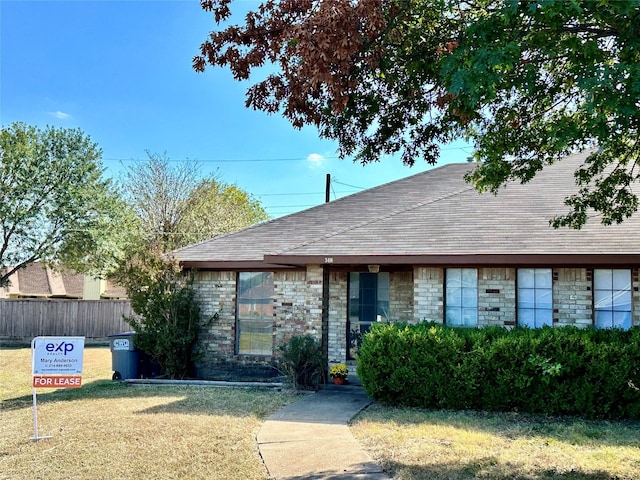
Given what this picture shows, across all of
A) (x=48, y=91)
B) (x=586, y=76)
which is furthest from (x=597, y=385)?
(x=48, y=91)

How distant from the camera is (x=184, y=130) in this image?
24422mm

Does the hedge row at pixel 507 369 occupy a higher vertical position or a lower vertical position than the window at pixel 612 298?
lower

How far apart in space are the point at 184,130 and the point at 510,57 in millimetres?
21111

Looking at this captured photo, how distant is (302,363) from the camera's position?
11.2 metres

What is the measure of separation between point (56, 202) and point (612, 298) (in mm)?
21737

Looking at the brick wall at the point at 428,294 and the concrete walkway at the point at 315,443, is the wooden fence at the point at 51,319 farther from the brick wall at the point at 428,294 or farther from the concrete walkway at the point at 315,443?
the concrete walkway at the point at 315,443

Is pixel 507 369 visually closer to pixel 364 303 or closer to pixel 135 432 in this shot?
pixel 364 303

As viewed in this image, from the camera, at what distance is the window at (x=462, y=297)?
11.0 m

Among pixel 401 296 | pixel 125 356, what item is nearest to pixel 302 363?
pixel 401 296

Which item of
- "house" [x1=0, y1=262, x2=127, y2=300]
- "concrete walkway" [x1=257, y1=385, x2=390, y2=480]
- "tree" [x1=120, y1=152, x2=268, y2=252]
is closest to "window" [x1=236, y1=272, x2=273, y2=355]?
"concrete walkway" [x1=257, y1=385, x2=390, y2=480]

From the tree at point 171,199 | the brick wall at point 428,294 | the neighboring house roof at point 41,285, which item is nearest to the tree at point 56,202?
the tree at point 171,199

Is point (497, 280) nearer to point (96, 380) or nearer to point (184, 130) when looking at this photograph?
point (96, 380)

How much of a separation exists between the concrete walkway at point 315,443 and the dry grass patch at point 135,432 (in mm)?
216

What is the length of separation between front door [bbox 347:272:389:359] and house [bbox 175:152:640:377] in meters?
0.02
